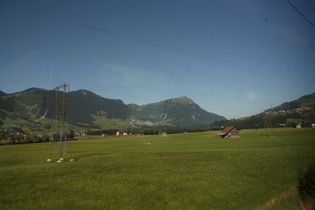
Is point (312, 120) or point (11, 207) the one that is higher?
point (312, 120)

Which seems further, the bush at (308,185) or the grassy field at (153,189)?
the grassy field at (153,189)

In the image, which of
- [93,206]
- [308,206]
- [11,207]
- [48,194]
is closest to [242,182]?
[308,206]

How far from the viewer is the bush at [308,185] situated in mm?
13727

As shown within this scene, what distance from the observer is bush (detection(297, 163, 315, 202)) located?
13.7m

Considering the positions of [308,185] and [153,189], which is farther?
[153,189]

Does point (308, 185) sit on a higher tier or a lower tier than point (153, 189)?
higher

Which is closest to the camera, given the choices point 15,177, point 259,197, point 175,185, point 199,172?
point 259,197

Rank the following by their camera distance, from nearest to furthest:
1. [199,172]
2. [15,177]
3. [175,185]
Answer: [175,185] < [15,177] < [199,172]

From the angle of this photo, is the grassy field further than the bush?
Yes

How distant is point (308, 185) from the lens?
1391cm

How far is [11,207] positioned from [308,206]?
18321 mm

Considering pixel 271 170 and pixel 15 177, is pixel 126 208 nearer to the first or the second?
pixel 15 177

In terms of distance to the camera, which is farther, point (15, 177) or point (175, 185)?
point (15, 177)

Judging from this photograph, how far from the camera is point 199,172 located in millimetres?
23766
